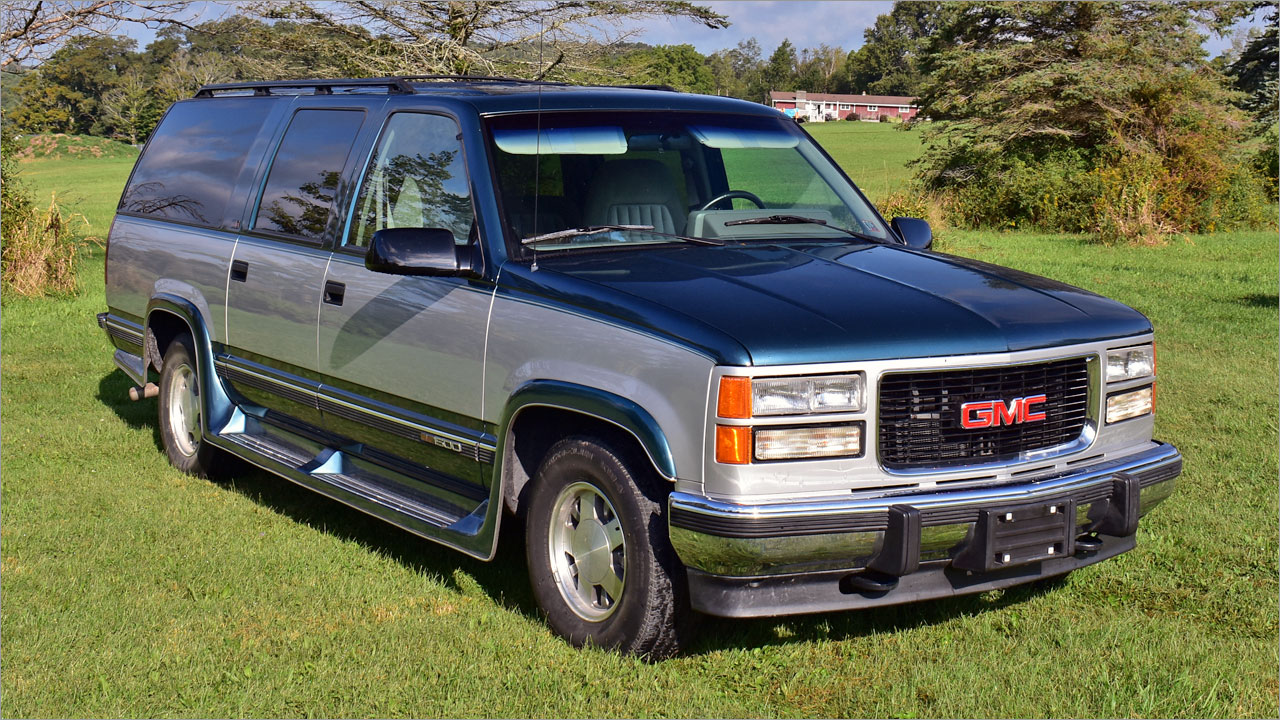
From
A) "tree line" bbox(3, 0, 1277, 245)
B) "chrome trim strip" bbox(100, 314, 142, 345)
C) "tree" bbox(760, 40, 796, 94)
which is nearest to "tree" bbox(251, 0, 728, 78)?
"tree line" bbox(3, 0, 1277, 245)

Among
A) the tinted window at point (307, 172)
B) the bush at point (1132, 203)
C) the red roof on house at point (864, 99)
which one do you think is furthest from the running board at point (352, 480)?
the red roof on house at point (864, 99)

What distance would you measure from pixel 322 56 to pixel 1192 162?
1736 cm

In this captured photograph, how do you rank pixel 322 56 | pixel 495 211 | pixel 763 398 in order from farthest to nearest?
1. pixel 322 56
2. pixel 495 211
3. pixel 763 398

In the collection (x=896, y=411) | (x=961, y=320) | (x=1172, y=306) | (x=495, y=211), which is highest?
(x=495, y=211)

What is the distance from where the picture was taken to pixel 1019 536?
4.01 m

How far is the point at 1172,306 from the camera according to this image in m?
13.1

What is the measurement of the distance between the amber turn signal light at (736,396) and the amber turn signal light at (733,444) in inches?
1.7

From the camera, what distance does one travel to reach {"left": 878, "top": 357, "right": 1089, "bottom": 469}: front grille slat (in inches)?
155

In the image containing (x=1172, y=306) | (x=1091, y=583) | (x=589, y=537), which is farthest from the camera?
(x=1172, y=306)

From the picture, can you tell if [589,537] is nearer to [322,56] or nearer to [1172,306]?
[1172,306]

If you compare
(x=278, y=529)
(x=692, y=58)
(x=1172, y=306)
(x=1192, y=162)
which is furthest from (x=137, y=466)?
(x=1192, y=162)

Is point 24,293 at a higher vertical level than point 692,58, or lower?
lower

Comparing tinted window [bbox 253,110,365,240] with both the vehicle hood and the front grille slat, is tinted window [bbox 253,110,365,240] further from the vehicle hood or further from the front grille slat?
the front grille slat

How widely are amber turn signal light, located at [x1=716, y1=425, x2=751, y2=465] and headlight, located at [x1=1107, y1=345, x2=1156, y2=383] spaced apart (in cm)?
147
